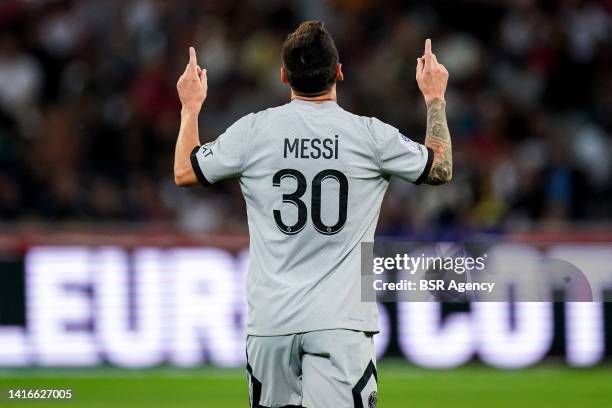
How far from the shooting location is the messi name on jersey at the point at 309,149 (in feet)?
15.4

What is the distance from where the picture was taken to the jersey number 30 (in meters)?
4.67

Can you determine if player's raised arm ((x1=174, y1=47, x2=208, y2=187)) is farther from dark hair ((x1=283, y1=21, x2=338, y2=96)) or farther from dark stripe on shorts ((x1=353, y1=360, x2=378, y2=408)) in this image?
dark stripe on shorts ((x1=353, y1=360, x2=378, y2=408))

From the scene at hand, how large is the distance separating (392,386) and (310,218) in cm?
552

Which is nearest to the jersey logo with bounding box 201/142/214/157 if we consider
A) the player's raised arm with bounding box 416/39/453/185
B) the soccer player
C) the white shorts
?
the soccer player

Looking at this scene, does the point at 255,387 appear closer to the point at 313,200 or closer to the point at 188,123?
the point at 313,200

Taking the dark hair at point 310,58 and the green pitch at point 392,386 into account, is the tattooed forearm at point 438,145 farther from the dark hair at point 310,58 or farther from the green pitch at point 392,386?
the green pitch at point 392,386

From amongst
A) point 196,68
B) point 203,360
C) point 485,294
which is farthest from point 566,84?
point 196,68

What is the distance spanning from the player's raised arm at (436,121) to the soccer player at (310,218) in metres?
0.01

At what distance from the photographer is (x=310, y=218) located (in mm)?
4668

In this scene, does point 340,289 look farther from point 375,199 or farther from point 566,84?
point 566,84

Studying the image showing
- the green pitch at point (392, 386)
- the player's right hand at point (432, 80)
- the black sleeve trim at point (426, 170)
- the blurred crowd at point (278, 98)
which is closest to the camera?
the black sleeve trim at point (426, 170)

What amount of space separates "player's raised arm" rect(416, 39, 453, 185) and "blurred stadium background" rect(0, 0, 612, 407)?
4729 mm

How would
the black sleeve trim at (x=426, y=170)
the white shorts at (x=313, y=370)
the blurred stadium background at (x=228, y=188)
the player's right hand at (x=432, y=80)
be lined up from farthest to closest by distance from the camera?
1. the blurred stadium background at (x=228, y=188)
2. the player's right hand at (x=432, y=80)
3. the black sleeve trim at (x=426, y=170)
4. the white shorts at (x=313, y=370)

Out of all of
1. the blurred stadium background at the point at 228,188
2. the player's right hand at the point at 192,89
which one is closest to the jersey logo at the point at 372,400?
the player's right hand at the point at 192,89
